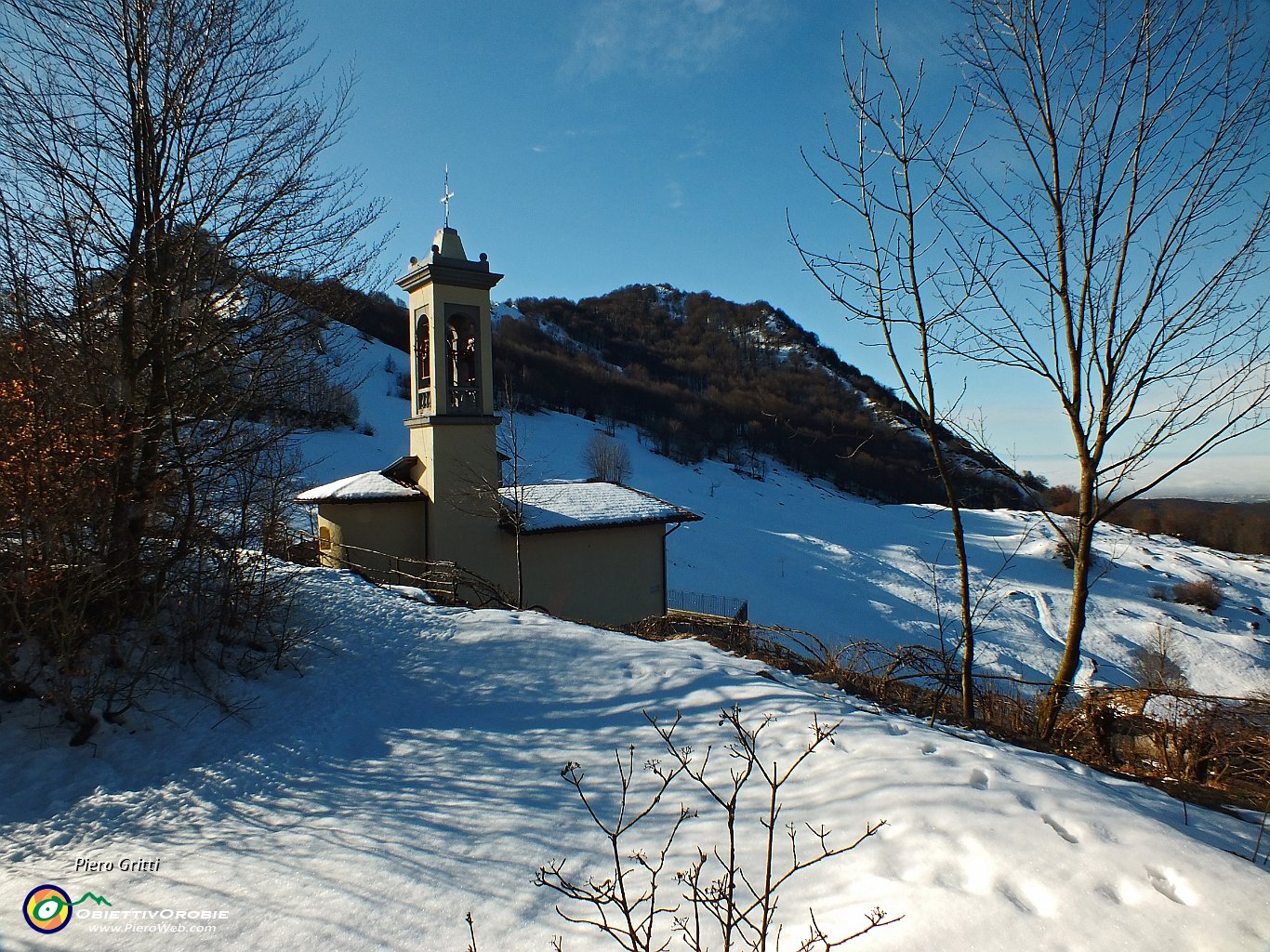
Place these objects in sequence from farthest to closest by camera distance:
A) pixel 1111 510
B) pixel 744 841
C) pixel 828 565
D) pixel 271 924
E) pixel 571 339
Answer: pixel 571 339 < pixel 828 565 < pixel 1111 510 < pixel 744 841 < pixel 271 924

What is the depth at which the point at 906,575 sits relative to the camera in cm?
3047

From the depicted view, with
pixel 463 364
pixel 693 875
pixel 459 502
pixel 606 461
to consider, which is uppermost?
pixel 463 364

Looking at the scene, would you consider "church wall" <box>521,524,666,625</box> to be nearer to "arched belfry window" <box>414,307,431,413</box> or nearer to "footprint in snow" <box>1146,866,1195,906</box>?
"arched belfry window" <box>414,307,431,413</box>

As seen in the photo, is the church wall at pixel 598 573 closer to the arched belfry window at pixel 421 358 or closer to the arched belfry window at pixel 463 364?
the arched belfry window at pixel 463 364

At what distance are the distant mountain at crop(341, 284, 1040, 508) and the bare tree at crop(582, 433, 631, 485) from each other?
9937mm

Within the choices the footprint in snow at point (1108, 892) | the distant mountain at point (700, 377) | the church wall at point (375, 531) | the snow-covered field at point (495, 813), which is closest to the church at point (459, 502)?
the church wall at point (375, 531)

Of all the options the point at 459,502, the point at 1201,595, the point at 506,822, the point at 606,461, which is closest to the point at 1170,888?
the point at 506,822

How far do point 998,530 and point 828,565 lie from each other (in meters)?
18.7

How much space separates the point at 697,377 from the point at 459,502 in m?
84.3

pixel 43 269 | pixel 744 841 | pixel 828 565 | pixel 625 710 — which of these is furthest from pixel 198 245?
pixel 828 565

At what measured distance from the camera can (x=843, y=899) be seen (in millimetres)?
2252

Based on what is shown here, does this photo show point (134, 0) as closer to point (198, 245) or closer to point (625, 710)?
point (198, 245)

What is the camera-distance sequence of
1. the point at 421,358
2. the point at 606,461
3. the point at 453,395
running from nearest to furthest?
the point at 453,395
the point at 421,358
the point at 606,461

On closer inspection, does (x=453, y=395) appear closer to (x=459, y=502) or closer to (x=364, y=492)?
(x=459, y=502)
